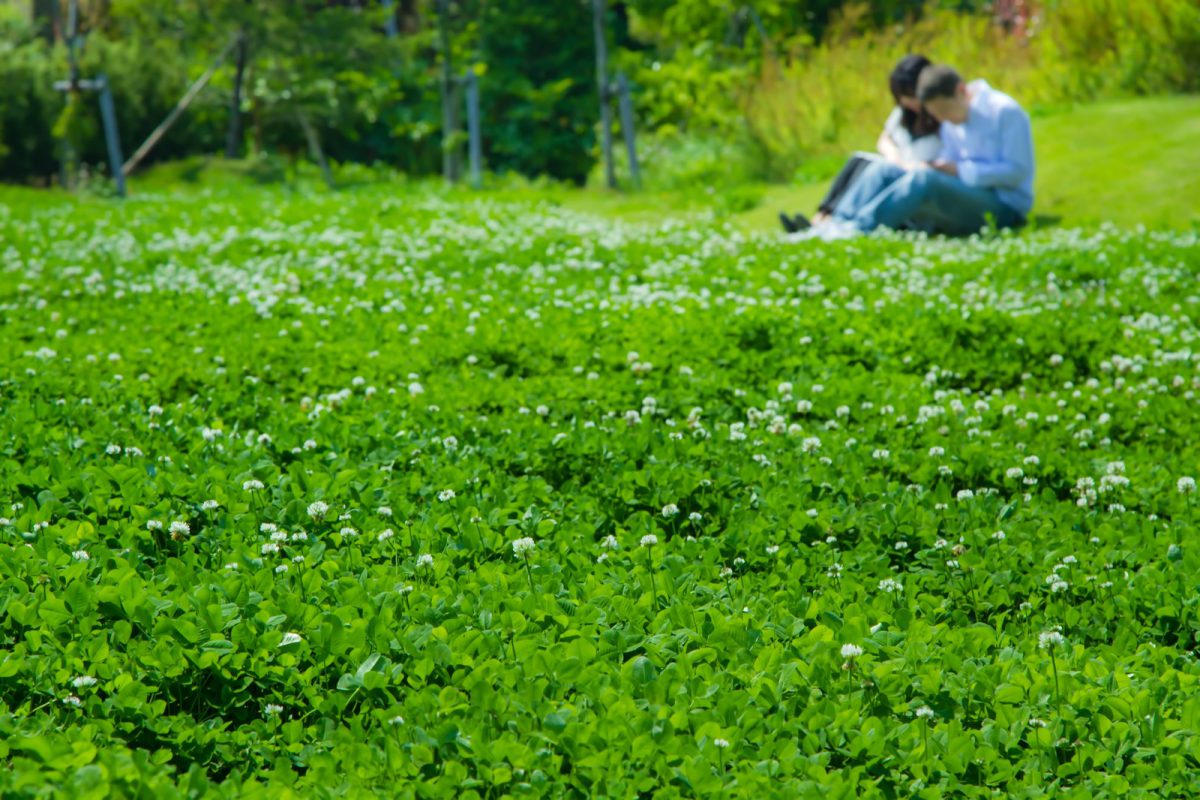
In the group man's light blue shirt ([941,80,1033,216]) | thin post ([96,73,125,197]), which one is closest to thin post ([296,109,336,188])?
thin post ([96,73,125,197])

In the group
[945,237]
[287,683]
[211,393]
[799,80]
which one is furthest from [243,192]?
[287,683]

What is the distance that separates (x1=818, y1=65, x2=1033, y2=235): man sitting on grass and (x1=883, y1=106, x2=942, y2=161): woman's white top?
9.2 inches

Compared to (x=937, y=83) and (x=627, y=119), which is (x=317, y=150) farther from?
(x=937, y=83)

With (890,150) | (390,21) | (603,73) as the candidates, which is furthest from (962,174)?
(390,21)

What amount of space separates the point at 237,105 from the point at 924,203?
59.2 feet

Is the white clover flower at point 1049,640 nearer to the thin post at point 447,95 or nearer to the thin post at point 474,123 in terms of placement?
the thin post at point 474,123

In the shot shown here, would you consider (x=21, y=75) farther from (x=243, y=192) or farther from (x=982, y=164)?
(x=982, y=164)

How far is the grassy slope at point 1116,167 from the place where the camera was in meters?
11.9

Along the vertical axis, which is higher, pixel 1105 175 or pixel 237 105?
Result: pixel 237 105

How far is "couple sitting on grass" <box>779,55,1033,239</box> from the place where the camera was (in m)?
11.5

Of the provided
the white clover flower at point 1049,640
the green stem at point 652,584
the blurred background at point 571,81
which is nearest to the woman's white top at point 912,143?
the blurred background at point 571,81

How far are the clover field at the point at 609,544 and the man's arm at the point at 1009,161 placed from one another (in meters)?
2.75

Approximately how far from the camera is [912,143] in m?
12.6

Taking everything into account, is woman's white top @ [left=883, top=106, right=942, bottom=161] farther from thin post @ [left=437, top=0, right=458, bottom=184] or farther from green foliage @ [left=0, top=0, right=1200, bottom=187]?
thin post @ [left=437, top=0, right=458, bottom=184]
